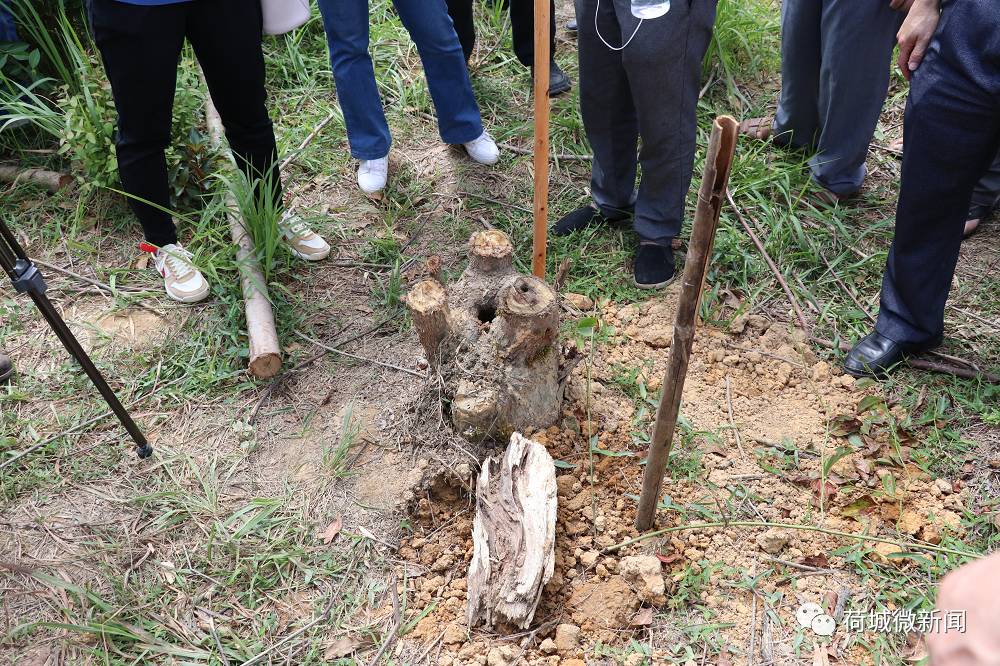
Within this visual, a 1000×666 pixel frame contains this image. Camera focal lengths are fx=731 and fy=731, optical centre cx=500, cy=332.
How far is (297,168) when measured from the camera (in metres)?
3.51

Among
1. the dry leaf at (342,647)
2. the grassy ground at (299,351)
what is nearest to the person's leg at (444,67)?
the grassy ground at (299,351)

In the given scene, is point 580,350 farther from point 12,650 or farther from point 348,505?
point 12,650

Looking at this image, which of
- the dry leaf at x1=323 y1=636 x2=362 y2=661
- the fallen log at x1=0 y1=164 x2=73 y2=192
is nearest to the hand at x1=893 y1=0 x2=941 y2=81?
the dry leaf at x1=323 y1=636 x2=362 y2=661

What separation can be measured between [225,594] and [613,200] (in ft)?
6.76

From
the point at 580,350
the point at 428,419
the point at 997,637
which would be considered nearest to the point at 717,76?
the point at 580,350

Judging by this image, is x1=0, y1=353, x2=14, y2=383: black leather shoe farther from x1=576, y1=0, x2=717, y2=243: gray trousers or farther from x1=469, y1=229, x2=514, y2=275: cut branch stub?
x1=576, y1=0, x2=717, y2=243: gray trousers

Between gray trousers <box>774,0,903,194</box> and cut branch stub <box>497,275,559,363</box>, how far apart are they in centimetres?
169

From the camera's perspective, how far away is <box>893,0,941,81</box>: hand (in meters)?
2.16

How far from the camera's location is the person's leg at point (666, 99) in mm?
2381

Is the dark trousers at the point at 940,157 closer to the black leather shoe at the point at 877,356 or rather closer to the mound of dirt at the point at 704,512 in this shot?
the black leather shoe at the point at 877,356

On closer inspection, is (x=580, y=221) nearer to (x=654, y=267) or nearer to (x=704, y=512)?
(x=654, y=267)

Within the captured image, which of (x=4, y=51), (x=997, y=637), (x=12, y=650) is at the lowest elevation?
(x=12, y=650)

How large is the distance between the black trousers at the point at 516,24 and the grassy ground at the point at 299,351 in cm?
19

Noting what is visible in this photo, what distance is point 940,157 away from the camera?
2.21 m
